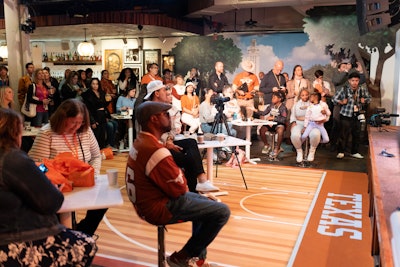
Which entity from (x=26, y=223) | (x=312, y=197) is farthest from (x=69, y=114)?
(x=312, y=197)

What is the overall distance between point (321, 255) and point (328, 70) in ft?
20.0

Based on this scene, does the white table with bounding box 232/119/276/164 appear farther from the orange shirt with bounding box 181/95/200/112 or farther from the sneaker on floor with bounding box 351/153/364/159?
the sneaker on floor with bounding box 351/153/364/159

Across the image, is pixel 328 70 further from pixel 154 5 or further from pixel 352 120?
pixel 154 5

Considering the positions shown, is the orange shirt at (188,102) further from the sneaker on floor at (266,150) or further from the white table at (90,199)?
the white table at (90,199)

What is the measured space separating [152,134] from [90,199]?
552 millimetres

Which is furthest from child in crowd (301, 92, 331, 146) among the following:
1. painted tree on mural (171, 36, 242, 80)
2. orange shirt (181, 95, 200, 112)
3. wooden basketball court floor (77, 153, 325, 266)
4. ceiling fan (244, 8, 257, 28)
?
ceiling fan (244, 8, 257, 28)

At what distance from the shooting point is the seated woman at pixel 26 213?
6.22 ft

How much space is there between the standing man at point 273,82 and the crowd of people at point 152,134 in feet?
0.07

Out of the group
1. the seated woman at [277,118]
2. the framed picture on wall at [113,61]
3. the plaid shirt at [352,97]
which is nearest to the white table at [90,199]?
the seated woman at [277,118]

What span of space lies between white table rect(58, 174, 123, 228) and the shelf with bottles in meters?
9.97

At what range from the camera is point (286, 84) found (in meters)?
8.52

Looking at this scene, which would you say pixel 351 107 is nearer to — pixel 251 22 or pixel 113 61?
pixel 251 22

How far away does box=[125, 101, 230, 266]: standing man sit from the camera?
2428mm

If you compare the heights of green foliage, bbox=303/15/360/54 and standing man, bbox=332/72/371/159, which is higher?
green foliage, bbox=303/15/360/54
